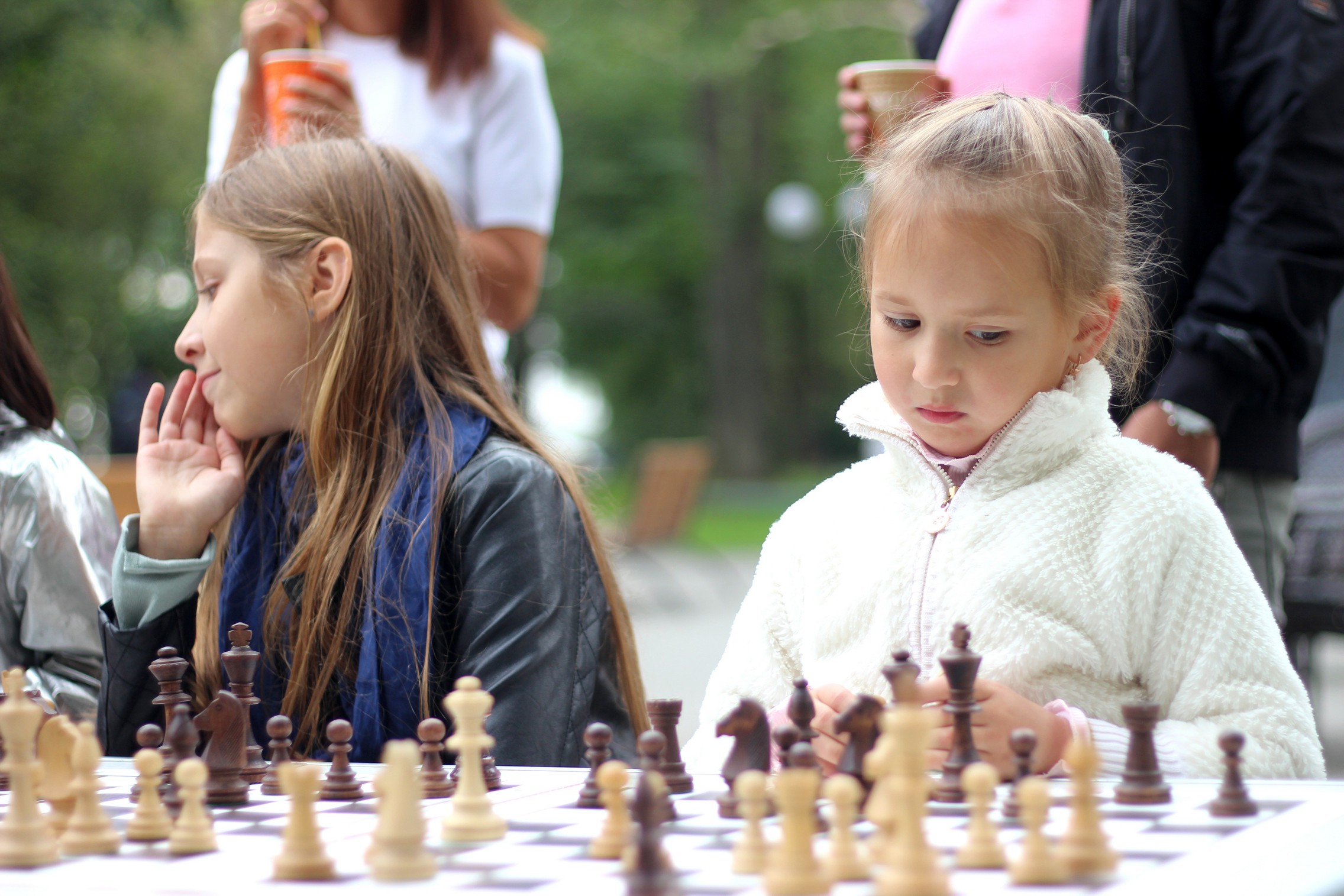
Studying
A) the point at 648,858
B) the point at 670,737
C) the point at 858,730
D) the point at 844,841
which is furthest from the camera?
the point at 670,737

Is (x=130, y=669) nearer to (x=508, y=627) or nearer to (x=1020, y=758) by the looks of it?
(x=508, y=627)

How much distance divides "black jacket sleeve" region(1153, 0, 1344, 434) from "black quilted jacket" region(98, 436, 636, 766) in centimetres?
121

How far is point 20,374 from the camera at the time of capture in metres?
3.03

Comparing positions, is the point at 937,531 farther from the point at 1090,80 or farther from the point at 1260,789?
the point at 1090,80

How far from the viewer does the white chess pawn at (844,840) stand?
49.7 inches

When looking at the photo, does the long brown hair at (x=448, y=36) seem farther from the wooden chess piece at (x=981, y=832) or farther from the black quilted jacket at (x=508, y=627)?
the wooden chess piece at (x=981, y=832)

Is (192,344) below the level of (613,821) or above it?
above

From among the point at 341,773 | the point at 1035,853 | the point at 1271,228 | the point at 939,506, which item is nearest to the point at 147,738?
the point at 341,773

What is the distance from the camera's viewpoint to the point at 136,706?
256 centimetres

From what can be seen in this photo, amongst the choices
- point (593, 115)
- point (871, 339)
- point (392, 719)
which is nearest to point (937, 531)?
point (871, 339)

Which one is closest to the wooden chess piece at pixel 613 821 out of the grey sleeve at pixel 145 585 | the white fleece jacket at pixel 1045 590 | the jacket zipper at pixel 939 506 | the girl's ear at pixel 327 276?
the white fleece jacket at pixel 1045 590

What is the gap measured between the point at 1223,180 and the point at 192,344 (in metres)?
2.08

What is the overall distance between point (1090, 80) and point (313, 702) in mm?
1912

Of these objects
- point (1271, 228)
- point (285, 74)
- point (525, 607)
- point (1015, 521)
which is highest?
point (285, 74)
